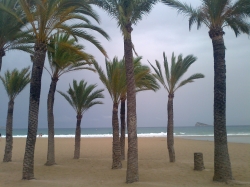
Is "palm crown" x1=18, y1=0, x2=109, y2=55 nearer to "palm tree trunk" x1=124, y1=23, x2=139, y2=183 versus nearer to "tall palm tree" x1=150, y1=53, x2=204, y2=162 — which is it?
"palm tree trunk" x1=124, y1=23, x2=139, y2=183

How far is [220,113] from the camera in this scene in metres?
9.88

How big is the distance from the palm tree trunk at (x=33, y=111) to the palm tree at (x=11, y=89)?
19.3ft

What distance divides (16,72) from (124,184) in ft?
31.8

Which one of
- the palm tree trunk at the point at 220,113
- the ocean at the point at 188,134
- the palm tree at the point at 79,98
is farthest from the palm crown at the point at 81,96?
the ocean at the point at 188,134

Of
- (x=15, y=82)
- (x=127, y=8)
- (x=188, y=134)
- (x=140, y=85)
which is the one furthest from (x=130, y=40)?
(x=188, y=134)

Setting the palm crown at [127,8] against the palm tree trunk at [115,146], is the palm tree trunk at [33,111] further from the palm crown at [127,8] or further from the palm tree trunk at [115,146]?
the palm tree trunk at [115,146]

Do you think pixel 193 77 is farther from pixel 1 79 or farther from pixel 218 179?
pixel 1 79

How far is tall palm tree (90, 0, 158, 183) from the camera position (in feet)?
31.7

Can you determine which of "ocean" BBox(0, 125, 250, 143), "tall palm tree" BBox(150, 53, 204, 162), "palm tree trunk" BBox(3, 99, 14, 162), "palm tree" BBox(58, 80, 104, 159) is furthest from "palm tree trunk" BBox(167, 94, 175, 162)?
"ocean" BBox(0, 125, 250, 143)

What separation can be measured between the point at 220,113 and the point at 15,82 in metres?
11.2

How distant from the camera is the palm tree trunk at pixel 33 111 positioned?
33.0ft

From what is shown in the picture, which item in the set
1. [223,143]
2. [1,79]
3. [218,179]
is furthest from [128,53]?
[1,79]

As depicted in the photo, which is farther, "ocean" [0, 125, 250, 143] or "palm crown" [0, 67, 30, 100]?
"ocean" [0, 125, 250, 143]

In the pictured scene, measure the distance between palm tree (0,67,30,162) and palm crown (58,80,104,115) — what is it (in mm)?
3051
